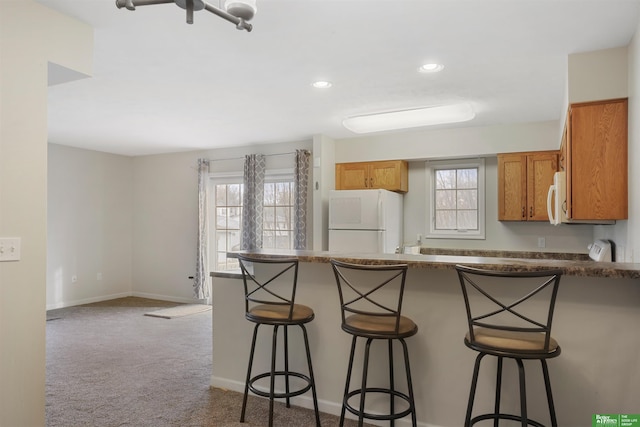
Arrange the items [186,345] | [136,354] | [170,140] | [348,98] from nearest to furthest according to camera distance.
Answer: [348,98], [136,354], [186,345], [170,140]

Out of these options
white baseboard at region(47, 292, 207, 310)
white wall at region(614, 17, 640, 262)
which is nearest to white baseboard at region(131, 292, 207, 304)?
white baseboard at region(47, 292, 207, 310)

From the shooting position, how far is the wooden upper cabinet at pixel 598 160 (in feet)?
8.66

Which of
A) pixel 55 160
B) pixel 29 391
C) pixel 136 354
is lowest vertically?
pixel 136 354

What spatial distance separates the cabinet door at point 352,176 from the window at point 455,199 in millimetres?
814

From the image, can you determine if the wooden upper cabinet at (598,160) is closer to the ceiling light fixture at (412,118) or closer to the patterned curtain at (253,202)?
the ceiling light fixture at (412,118)

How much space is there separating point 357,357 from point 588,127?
2.14 meters

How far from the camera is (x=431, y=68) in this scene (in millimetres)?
3029

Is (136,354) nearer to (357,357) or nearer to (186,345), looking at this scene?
(186,345)

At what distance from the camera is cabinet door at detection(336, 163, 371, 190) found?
5246 millimetres

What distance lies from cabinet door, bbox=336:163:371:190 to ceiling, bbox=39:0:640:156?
2.66 feet

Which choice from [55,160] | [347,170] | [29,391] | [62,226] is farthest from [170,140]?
[29,391]

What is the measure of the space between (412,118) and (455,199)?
1461 mm

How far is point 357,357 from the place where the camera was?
2.65m

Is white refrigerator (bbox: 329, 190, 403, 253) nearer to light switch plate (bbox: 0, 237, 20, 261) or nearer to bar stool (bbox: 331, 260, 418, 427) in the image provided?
bar stool (bbox: 331, 260, 418, 427)
